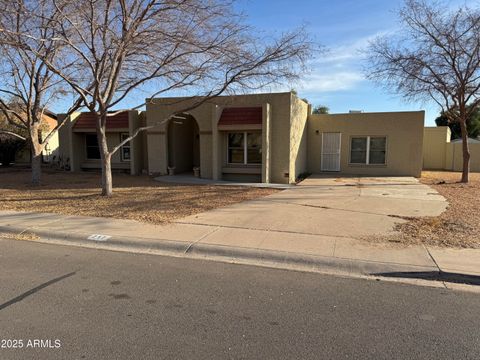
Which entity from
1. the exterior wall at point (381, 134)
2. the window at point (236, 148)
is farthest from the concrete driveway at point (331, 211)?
the exterior wall at point (381, 134)

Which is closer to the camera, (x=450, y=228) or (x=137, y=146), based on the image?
(x=450, y=228)

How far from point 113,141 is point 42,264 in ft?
57.0

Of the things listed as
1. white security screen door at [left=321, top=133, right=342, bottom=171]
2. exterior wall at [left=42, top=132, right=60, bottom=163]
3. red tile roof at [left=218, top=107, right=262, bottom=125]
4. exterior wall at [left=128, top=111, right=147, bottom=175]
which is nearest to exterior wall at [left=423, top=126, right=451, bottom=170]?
white security screen door at [left=321, top=133, right=342, bottom=171]

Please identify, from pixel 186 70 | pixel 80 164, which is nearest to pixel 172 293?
pixel 186 70

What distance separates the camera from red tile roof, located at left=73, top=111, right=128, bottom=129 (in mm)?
20562

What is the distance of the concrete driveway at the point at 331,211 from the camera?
7742 mm

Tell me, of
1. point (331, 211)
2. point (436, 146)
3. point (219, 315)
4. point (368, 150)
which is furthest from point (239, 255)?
point (436, 146)

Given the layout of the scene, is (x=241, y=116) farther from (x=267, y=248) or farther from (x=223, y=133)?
(x=267, y=248)

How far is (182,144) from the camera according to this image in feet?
67.9

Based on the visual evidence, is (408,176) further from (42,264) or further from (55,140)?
(55,140)

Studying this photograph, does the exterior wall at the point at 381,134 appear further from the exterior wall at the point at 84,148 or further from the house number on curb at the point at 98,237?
the house number on curb at the point at 98,237

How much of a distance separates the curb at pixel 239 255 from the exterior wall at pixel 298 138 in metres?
10.9

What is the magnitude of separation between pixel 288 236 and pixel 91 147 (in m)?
19.2

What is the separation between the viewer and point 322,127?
21.3m
